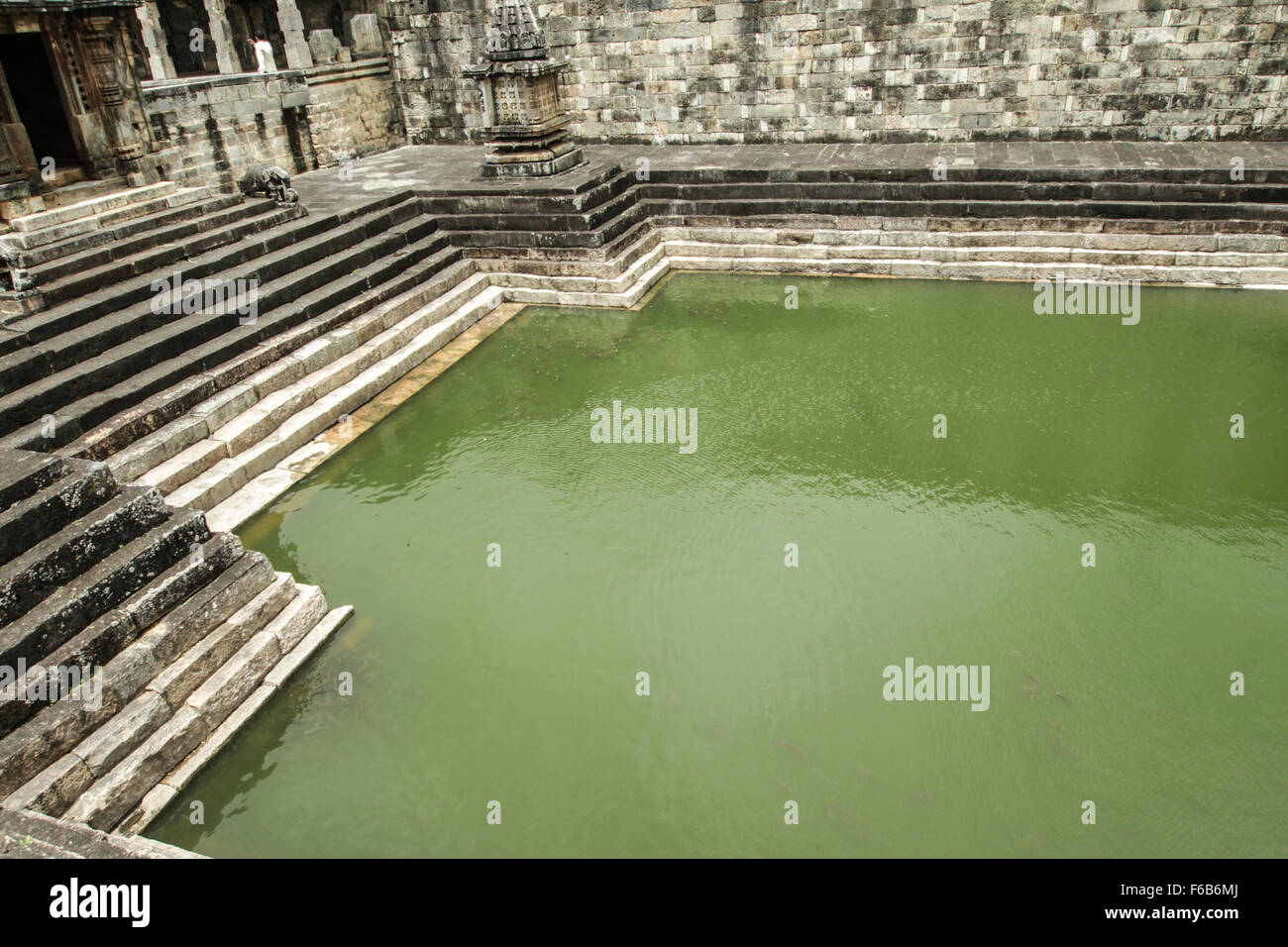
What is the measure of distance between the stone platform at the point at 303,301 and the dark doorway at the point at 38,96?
1.47 metres

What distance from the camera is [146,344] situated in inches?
299

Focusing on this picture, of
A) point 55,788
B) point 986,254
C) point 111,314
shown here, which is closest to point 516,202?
point 111,314

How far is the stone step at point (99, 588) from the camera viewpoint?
177 inches

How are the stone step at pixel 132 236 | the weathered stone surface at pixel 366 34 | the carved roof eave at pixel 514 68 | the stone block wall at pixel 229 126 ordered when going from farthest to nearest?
the weathered stone surface at pixel 366 34 < the stone block wall at pixel 229 126 < the carved roof eave at pixel 514 68 < the stone step at pixel 132 236

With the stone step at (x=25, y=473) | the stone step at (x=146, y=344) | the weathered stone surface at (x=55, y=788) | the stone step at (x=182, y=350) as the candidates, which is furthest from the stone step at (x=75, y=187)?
the weathered stone surface at (x=55, y=788)

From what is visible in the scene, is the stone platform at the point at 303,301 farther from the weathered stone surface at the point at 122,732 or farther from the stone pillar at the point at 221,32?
the stone pillar at the point at 221,32

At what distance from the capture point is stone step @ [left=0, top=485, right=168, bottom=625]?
4.63m

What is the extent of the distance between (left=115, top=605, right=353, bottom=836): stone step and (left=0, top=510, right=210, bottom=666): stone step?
0.90 meters

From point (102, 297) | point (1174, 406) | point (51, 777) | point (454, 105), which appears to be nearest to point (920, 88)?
point (1174, 406)

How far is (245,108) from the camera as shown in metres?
12.3

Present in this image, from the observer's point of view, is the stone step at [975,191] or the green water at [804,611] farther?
the stone step at [975,191]

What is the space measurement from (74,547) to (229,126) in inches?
368

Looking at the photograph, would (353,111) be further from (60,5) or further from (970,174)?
(970,174)
